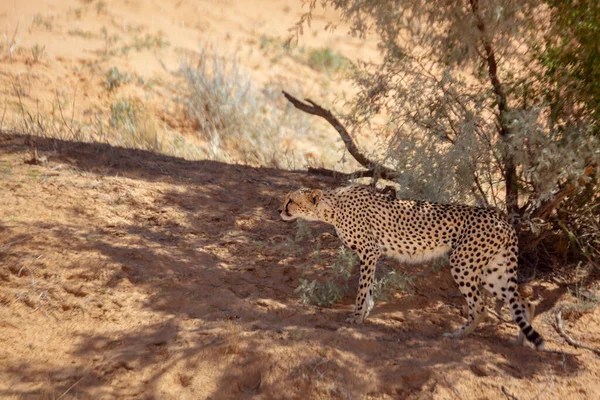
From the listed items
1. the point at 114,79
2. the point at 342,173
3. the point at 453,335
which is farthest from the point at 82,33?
the point at 453,335

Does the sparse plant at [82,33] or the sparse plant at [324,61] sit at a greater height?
the sparse plant at [324,61]

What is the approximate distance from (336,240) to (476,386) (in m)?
2.23

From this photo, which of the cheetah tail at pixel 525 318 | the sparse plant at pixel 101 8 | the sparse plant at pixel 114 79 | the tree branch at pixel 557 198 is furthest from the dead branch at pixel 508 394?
the sparse plant at pixel 101 8

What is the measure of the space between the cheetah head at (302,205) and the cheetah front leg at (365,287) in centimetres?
51

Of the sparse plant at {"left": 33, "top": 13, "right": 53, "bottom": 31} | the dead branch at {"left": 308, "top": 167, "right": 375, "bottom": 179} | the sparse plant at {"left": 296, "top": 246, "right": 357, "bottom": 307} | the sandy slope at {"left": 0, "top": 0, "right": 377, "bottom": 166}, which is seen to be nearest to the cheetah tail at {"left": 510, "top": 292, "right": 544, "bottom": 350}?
the sparse plant at {"left": 296, "top": 246, "right": 357, "bottom": 307}

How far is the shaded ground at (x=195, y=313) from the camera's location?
13.9ft

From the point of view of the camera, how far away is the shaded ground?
425 centimetres

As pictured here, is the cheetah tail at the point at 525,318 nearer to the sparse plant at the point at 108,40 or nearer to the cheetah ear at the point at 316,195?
the cheetah ear at the point at 316,195

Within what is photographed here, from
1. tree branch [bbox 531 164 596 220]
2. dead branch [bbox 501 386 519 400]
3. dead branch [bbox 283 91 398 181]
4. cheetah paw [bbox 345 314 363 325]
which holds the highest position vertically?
dead branch [bbox 283 91 398 181]

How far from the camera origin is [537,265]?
6059 mm

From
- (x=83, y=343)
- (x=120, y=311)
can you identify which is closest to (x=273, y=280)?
(x=120, y=311)

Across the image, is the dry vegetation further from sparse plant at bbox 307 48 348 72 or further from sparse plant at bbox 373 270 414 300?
sparse plant at bbox 307 48 348 72

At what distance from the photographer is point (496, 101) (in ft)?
19.1

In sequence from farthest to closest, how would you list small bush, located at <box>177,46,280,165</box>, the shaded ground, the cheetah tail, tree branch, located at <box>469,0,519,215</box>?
small bush, located at <box>177,46,280,165</box> → tree branch, located at <box>469,0,519,215</box> → the cheetah tail → the shaded ground
